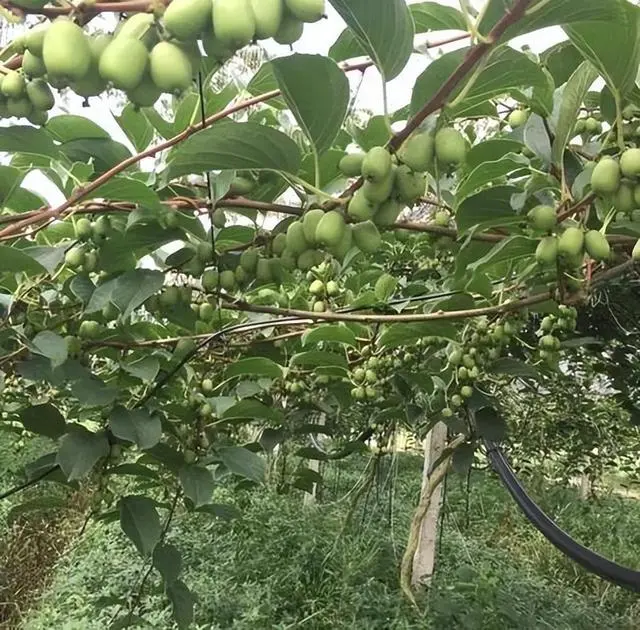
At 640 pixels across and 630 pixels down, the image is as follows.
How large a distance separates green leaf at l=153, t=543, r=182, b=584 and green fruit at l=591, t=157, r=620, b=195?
1.23 m

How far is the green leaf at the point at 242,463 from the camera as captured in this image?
1301 millimetres

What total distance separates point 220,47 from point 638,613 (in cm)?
382

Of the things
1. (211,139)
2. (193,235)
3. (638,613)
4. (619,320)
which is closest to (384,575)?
(638,613)

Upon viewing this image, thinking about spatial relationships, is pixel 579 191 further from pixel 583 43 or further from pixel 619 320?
pixel 619 320

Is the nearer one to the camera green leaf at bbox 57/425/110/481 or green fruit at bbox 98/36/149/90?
green fruit at bbox 98/36/149/90

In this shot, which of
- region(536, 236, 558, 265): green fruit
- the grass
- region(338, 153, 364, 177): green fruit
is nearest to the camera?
region(338, 153, 364, 177): green fruit

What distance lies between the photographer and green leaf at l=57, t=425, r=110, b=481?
1.13m

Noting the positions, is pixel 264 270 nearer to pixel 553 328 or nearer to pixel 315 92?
pixel 315 92

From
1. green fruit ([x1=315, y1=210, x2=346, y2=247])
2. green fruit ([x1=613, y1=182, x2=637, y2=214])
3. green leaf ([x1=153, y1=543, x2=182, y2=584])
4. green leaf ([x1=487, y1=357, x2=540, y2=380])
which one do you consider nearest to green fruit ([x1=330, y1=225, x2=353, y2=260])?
green fruit ([x1=315, y1=210, x2=346, y2=247])

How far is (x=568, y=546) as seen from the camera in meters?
2.20

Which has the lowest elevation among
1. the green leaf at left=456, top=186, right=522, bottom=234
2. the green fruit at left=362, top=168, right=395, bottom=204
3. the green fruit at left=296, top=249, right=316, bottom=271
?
the green fruit at left=296, top=249, right=316, bottom=271

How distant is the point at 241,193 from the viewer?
0.84 meters

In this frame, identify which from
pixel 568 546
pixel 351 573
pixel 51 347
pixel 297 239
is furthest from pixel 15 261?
pixel 351 573

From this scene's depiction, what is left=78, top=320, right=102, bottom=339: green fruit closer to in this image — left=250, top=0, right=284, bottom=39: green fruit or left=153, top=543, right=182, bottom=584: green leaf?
left=153, top=543, right=182, bottom=584: green leaf
